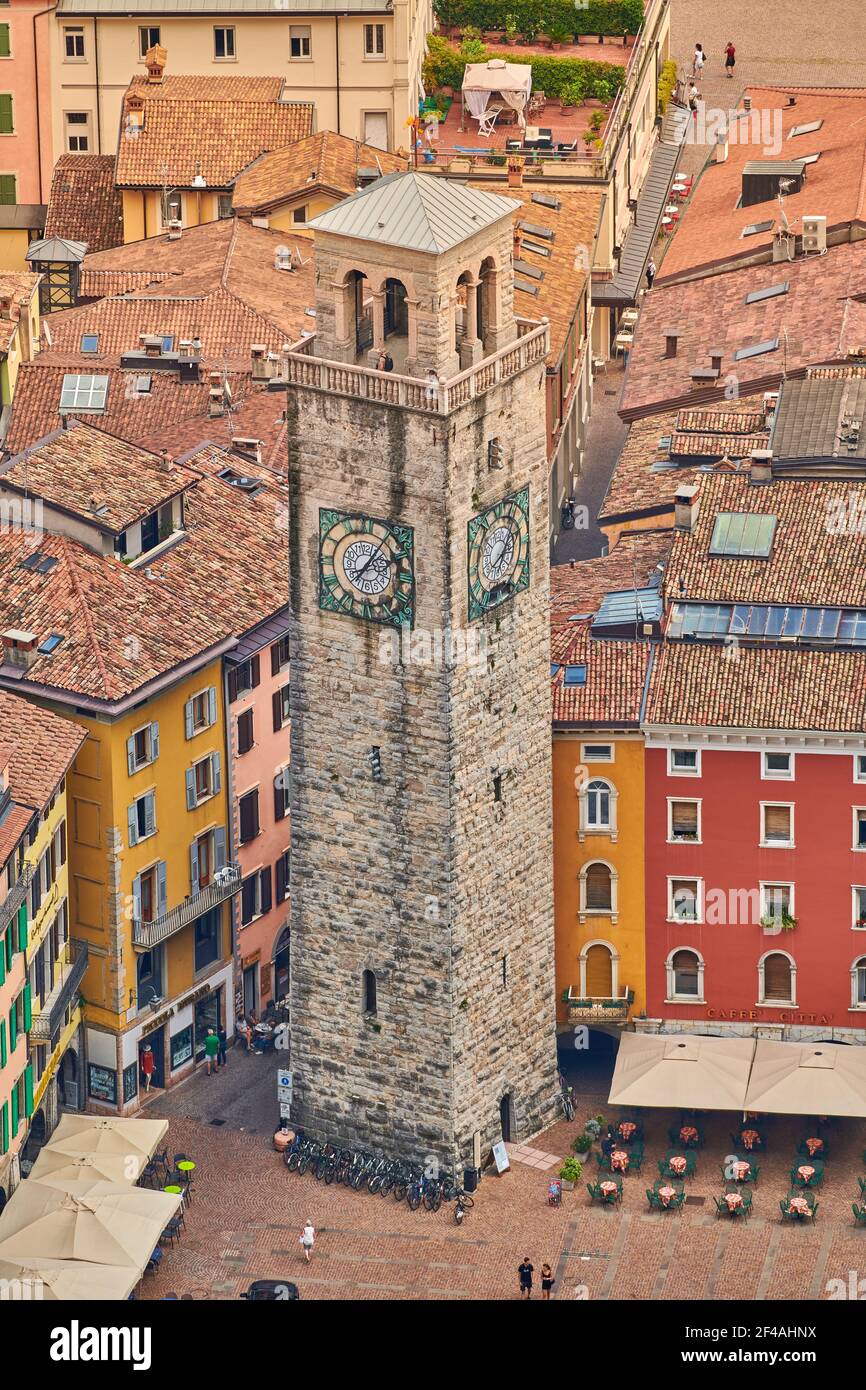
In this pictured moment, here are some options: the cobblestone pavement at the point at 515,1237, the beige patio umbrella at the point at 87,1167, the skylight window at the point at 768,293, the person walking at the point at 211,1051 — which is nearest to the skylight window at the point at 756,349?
the skylight window at the point at 768,293

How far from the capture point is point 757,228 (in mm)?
179000

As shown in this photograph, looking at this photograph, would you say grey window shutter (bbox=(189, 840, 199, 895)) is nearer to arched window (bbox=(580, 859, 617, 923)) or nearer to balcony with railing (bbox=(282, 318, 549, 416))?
arched window (bbox=(580, 859, 617, 923))

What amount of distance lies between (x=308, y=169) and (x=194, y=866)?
47.6 m

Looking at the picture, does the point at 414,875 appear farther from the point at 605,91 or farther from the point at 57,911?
the point at 605,91

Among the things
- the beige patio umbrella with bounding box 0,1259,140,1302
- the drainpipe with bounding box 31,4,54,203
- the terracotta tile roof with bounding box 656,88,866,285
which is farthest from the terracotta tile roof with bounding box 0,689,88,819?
the drainpipe with bounding box 31,4,54,203

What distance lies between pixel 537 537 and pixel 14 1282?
26.0m

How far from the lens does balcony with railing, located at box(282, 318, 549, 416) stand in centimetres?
12850

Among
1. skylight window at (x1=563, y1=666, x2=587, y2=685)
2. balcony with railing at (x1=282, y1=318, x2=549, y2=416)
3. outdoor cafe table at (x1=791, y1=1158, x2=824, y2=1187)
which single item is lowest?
outdoor cafe table at (x1=791, y1=1158, x2=824, y2=1187)

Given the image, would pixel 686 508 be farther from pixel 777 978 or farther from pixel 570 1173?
pixel 570 1173

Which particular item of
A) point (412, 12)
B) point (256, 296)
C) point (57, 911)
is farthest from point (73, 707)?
point (412, 12)

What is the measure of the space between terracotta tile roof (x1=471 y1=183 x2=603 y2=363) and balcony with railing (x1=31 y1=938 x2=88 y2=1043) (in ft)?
130

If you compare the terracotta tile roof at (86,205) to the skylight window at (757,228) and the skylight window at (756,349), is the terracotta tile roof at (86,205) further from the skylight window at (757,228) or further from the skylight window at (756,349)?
the skylight window at (756,349)

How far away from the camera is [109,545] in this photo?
474 feet

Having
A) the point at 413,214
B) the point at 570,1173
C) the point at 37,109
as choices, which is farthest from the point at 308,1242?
the point at 37,109
